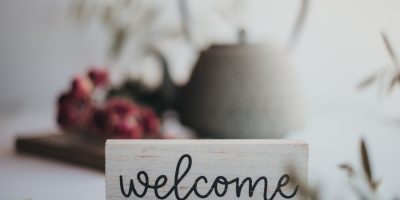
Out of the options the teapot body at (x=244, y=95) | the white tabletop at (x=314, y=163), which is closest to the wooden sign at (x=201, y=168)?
the white tabletop at (x=314, y=163)

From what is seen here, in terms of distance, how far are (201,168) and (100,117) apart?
313 mm

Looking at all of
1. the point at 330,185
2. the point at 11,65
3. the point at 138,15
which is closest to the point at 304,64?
the point at 138,15

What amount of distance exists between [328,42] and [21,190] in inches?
26.5

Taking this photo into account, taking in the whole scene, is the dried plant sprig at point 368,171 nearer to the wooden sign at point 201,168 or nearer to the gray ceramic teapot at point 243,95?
the wooden sign at point 201,168

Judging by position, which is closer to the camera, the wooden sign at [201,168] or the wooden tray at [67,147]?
the wooden sign at [201,168]

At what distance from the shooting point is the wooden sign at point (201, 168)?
0.34 m

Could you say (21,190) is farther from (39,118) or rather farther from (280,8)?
(280,8)

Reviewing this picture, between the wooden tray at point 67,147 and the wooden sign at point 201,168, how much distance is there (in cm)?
23

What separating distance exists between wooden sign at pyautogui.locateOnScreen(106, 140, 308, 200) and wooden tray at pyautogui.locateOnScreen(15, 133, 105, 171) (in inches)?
9.2

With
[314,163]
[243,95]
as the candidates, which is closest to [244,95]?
[243,95]

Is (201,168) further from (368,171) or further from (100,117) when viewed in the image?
(100,117)

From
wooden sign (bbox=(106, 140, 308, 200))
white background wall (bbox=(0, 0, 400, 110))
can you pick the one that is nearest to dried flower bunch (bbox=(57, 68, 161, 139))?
wooden sign (bbox=(106, 140, 308, 200))

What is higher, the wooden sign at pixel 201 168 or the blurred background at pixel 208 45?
the blurred background at pixel 208 45

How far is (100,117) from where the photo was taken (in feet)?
2.04
